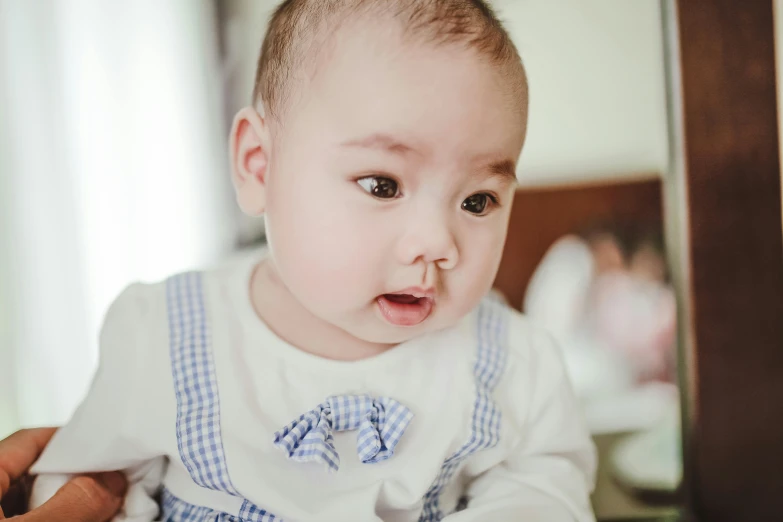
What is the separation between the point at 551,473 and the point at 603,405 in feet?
0.93

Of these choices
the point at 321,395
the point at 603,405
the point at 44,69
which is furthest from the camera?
the point at 603,405

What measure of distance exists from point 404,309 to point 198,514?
30cm

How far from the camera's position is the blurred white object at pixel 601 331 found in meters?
0.89

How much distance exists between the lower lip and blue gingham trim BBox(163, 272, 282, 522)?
0.63 ft

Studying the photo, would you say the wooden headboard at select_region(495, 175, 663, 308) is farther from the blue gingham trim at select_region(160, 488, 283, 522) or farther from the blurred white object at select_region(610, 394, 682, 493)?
the blue gingham trim at select_region(160, 488, 283, 522)

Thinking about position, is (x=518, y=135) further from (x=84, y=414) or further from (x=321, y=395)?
(x=84, y=414)

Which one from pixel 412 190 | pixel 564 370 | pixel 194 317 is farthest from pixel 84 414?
pixel 564 370

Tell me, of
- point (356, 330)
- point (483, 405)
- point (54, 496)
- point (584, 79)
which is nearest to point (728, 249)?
point (584, 79)

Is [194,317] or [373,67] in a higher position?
[373,67]

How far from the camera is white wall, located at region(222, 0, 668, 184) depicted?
0.79m

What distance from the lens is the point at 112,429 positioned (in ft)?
2.05

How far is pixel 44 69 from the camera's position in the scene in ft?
2.46

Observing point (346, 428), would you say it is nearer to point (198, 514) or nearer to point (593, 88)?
point (198, 514)

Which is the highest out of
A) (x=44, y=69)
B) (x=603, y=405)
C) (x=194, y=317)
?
(x=44, y=69)
